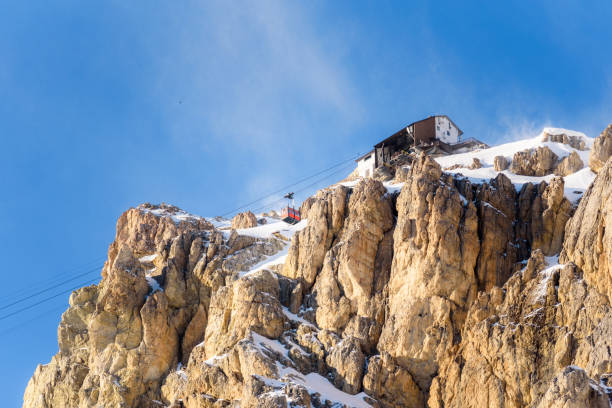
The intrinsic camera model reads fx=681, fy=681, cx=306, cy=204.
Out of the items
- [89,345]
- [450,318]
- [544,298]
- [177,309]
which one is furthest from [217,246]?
[544,298]

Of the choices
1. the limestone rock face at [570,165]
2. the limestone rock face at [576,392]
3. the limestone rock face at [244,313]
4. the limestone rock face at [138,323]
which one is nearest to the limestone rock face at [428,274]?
the limestone rock face at [244,313]

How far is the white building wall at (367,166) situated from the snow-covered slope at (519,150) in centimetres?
1212

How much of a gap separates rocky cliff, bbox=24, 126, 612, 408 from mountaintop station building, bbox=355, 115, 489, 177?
20866mm

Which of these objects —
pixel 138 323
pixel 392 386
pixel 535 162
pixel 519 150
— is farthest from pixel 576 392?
pixel 519 150

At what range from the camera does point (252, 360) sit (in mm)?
63625

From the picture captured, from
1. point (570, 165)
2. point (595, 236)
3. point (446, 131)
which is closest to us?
point (595, 236)

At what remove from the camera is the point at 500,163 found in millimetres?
92938

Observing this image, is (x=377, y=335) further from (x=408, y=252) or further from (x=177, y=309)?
(x=177, y=309)

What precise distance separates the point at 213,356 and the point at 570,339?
1366 inches

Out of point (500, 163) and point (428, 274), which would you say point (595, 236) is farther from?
point (500, 163)

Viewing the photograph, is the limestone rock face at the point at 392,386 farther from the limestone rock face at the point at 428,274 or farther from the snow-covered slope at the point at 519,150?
the snow-covered slope at the point at 519,150

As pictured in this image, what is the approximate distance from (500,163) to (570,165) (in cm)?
1004

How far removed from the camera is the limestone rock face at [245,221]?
4614 inches

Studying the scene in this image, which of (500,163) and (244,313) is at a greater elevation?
(500,163)
